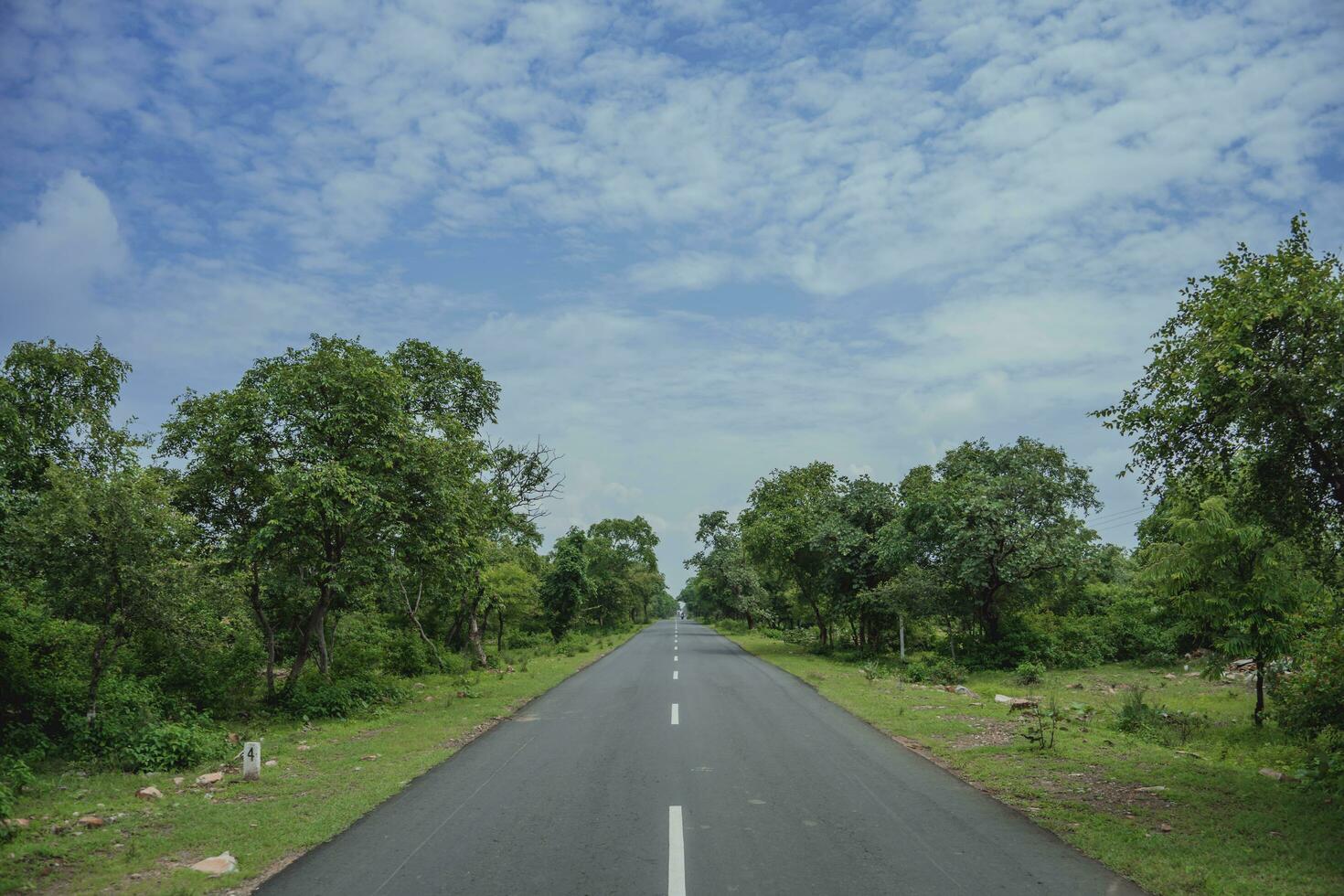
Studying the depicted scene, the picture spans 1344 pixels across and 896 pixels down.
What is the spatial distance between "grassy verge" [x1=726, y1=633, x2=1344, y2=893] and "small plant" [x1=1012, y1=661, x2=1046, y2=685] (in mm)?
5467

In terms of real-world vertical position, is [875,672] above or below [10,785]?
below

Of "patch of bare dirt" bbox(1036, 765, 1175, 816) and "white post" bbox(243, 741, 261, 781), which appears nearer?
"patch of bare dirt" bbox(1036, 765, 1175, 816)

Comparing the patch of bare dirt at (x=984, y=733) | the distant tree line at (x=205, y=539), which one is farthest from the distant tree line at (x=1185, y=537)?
the distant tree line at (x=205, y=539)

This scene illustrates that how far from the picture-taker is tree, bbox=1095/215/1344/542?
7828 millimetres

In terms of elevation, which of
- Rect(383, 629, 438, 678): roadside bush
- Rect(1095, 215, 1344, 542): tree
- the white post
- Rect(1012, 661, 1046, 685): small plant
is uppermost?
Rect(1095, 215, 1344, 542): tree

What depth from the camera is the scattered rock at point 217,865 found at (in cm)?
672

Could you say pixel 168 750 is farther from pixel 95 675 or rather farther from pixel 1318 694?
pixel 1318 694

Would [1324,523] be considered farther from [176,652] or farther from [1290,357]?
[176,652]

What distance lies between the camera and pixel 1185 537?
15625mm

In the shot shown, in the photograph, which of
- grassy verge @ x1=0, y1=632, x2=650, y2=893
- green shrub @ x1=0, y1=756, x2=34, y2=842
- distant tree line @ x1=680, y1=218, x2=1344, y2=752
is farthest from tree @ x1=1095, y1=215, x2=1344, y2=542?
green shrub @ x1=0, y1=756, x2=34, y2=842

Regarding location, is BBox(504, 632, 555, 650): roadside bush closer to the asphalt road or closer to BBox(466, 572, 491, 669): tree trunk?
BBox(466, 572, 491, 669): tree trunk

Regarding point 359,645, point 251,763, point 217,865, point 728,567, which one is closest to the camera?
point 217,865

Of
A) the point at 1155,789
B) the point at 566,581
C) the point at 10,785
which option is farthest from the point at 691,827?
the point at 566,581

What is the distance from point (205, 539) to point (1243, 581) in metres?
22.0
